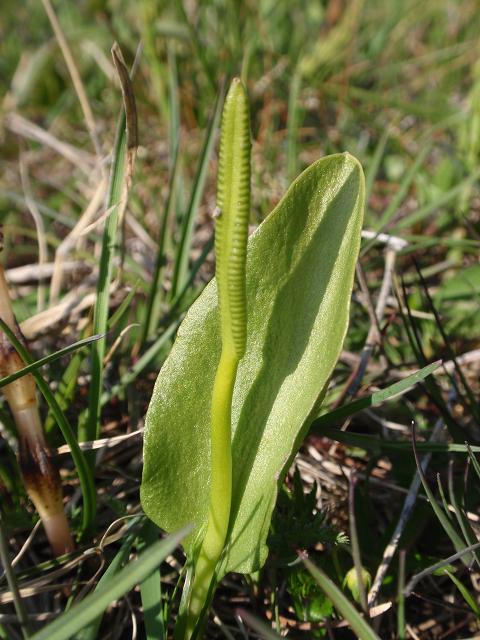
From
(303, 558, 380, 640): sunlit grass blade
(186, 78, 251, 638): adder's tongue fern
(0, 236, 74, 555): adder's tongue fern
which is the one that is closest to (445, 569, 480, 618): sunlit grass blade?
(303, 558, 380, 640): sunlit grass blade

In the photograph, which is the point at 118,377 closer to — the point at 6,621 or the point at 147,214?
the point at 6,621

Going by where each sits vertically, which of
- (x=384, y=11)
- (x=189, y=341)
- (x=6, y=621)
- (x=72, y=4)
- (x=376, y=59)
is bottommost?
(x=6, y=621)

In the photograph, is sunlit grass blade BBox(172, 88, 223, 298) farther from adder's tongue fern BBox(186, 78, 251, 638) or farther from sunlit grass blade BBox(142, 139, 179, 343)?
adder's tongue fern BBox(186, 78, 251, 638)

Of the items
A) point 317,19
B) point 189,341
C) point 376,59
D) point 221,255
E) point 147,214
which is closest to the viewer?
point 221,255

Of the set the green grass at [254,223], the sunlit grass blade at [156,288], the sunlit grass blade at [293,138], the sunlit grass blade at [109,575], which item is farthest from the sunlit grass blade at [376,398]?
the sunlit grass blade at [293,138]

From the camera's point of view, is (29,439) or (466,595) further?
(29,439)

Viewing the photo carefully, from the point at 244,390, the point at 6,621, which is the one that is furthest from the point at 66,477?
the point at 244,390

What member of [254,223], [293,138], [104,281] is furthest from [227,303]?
[293,138]

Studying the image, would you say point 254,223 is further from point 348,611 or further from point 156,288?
point 348,611
